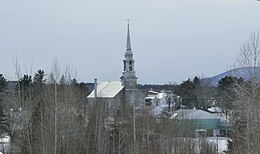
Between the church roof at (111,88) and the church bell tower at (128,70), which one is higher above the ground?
the church bell tower at (128,70)

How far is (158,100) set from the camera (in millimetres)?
31516

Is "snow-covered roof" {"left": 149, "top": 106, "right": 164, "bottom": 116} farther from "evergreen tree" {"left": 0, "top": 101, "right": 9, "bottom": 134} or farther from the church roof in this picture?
the church roof

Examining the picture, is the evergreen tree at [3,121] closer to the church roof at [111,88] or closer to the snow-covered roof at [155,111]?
the snow-covered roof at [155,111]

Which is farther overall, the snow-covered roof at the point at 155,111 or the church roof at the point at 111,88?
the church roof at the point at 111,88

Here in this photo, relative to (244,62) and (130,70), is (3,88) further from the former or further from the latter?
(244,62)

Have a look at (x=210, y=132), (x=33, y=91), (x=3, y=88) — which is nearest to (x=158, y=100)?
(x=210, y=132)

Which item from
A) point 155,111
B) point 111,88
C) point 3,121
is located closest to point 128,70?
point 111,88

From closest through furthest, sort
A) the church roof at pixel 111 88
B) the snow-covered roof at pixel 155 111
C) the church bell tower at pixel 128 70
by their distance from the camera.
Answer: the snow-covered roof at pixel 155 111
the church roof at pixel 111 88
the church bell tower at pixel 128 70

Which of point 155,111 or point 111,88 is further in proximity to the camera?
point 111,88

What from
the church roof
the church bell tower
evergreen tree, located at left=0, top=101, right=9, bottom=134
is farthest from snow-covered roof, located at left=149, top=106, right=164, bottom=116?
the church bell tower

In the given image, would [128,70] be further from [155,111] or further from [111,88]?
[155,111]

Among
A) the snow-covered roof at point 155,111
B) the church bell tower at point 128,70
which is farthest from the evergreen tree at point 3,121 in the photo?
the church bell tower at point 128,70

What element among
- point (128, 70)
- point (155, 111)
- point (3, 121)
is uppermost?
point (128, 70)

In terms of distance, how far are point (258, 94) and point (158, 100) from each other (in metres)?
22.6
